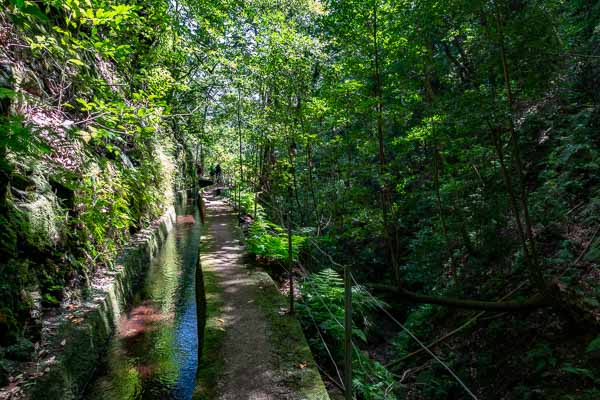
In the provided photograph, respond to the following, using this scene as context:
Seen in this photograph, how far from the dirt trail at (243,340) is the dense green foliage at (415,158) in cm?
83

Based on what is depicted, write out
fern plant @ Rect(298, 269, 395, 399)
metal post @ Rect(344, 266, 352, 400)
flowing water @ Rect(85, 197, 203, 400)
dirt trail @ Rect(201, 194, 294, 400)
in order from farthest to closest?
fern plant @ Rect(298, 269, 395, 399) → flowing water @ Rect(85, 197, 203, 400) → dirt trail @ Rect(201, 194, 294, 400) → metal post @ Rect(344, 266, 352, 400)

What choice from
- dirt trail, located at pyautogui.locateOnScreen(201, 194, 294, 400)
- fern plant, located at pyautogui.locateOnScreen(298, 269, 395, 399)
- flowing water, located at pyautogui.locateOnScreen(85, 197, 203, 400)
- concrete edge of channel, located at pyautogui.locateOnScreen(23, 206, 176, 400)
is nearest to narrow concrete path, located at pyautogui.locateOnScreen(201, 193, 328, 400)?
dirt trail, located at pyautogui.locateOnScreen(201, 194, 294, 400)

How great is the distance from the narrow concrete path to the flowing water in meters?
0.98

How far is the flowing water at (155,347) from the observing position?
4.36 metres

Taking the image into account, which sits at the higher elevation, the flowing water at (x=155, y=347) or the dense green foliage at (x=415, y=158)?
the dense green foliage at (x=415, y=158)

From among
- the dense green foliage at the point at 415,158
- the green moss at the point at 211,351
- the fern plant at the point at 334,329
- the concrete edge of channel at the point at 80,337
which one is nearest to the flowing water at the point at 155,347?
the concrete edge of channel at the point at 80,337

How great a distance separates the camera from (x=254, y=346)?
3.93 m

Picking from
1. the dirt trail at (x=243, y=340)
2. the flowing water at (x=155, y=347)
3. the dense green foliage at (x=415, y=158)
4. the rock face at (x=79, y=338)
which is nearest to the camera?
the dirt trail at (x=243, y=340)

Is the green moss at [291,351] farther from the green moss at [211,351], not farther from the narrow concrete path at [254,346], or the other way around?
the green moss at [211,351]

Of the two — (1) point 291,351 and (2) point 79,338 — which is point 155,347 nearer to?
(2) point 79,338

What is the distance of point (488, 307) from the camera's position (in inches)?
197

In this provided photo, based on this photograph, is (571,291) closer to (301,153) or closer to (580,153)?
(580,153)

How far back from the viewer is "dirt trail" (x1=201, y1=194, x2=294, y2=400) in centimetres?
317

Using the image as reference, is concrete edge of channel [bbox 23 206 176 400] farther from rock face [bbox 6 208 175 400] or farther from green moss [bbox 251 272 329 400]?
green moss [bbox 251 272 329 400]
